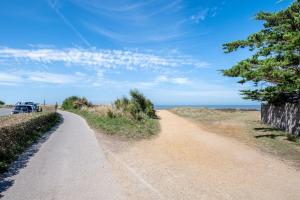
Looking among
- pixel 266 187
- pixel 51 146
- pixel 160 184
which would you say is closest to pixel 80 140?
pixel 51 146

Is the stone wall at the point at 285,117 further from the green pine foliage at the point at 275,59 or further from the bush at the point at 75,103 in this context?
the bush at the point at 75,103

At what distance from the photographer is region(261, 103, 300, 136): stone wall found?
19.3 metres

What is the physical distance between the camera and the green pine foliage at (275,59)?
52.0ft

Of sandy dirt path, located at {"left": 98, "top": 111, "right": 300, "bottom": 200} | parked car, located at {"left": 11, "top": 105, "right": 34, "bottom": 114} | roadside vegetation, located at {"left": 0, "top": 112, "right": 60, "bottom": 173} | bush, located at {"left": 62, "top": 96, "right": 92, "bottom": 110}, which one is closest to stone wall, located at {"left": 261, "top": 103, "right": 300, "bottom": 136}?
sandy dirt path, located at {"left": 98, "top": 111, "right": 300, "bottom": 200}

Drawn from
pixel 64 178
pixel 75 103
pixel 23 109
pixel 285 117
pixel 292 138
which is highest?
pixel 75 103

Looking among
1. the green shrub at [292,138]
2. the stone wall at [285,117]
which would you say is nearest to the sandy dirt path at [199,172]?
the green shrub at [292,138]

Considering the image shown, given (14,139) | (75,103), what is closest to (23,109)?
(75,103)

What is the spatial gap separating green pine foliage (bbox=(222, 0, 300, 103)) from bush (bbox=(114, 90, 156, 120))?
12.4 meters

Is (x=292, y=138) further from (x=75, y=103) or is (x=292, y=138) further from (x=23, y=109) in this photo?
(x=75, y=103)

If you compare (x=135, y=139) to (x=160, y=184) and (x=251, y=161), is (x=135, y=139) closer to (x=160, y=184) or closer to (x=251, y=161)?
(x=251, y=161)

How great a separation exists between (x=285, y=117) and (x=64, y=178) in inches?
646

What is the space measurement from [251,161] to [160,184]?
15.8 ft

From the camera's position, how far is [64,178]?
29.0 ft

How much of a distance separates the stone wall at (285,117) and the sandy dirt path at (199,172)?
5382 millimetres
